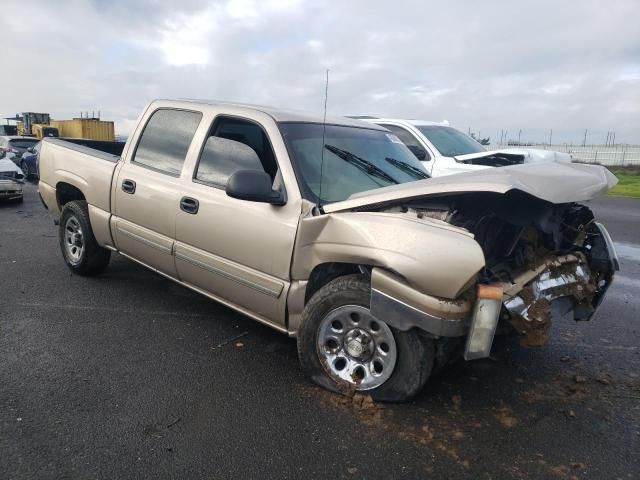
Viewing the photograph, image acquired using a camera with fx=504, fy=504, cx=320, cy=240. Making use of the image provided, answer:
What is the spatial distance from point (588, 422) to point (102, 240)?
14.3 feet

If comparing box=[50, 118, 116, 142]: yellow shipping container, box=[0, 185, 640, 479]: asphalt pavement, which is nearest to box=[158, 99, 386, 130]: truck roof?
box=[0, 185, 640, 479]: asphalt pavement

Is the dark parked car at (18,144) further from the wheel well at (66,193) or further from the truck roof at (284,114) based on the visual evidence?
the truck roof at (284,114)

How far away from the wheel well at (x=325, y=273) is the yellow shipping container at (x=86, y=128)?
2745 cm

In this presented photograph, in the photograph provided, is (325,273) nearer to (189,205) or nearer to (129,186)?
(189,205)

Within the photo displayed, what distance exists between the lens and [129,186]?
14.6ft

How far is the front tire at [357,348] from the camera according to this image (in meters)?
2.95

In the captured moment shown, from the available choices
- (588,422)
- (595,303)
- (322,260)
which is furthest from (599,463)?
(322,260)

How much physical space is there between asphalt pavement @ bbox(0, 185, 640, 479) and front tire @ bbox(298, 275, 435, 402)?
0.13 metres

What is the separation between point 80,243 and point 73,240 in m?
0.12

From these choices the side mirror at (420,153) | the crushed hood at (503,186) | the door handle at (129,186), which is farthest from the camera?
the side mirror at (420,153)

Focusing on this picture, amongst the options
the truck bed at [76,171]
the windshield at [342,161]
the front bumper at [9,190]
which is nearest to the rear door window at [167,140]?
the truck bed at [76,171]

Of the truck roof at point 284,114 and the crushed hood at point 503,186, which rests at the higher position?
the truck roof at point 284,114

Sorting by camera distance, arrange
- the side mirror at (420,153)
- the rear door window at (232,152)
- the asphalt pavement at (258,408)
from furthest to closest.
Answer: the side mirror at (420,153), the rear door window at (232,152), the asphalt pavement at (258,408)

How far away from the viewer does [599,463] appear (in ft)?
8.74
